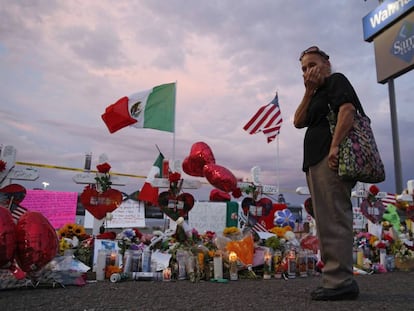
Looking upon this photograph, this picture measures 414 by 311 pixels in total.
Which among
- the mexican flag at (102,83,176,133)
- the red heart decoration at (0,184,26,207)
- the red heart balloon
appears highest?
the mexican flag at (102,83,176,133)

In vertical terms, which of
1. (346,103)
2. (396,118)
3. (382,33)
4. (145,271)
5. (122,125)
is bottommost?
(145,271)

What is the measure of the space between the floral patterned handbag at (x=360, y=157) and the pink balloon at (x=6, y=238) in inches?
91.7

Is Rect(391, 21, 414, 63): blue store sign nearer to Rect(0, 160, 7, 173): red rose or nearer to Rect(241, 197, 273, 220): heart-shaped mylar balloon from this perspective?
Rect(241, 197, 273, 220): heart-shaped mylar balloon

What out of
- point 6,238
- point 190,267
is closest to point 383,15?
point 190,267

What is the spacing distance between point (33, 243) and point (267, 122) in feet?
22.5

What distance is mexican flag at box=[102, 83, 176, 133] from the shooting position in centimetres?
613

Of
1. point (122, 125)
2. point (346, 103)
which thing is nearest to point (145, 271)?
point (346, 103)

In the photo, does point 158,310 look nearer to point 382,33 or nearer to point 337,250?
point 337,250

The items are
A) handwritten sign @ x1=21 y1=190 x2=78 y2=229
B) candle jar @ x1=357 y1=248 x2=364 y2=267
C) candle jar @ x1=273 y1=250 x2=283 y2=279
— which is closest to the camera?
candle jar @ x1=273 y1=250 x2=283 y2=279

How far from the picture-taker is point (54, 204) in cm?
762

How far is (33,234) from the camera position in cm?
Answer: 254

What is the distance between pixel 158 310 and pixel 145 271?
1.86 metres

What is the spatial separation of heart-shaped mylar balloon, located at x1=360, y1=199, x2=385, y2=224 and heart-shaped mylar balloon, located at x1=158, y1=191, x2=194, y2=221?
394 cm

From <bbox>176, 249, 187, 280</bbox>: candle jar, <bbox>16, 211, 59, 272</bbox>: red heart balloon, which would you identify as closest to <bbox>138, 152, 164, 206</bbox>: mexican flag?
<bbox>176, 249, 187, 280</bbox>: candle jar
